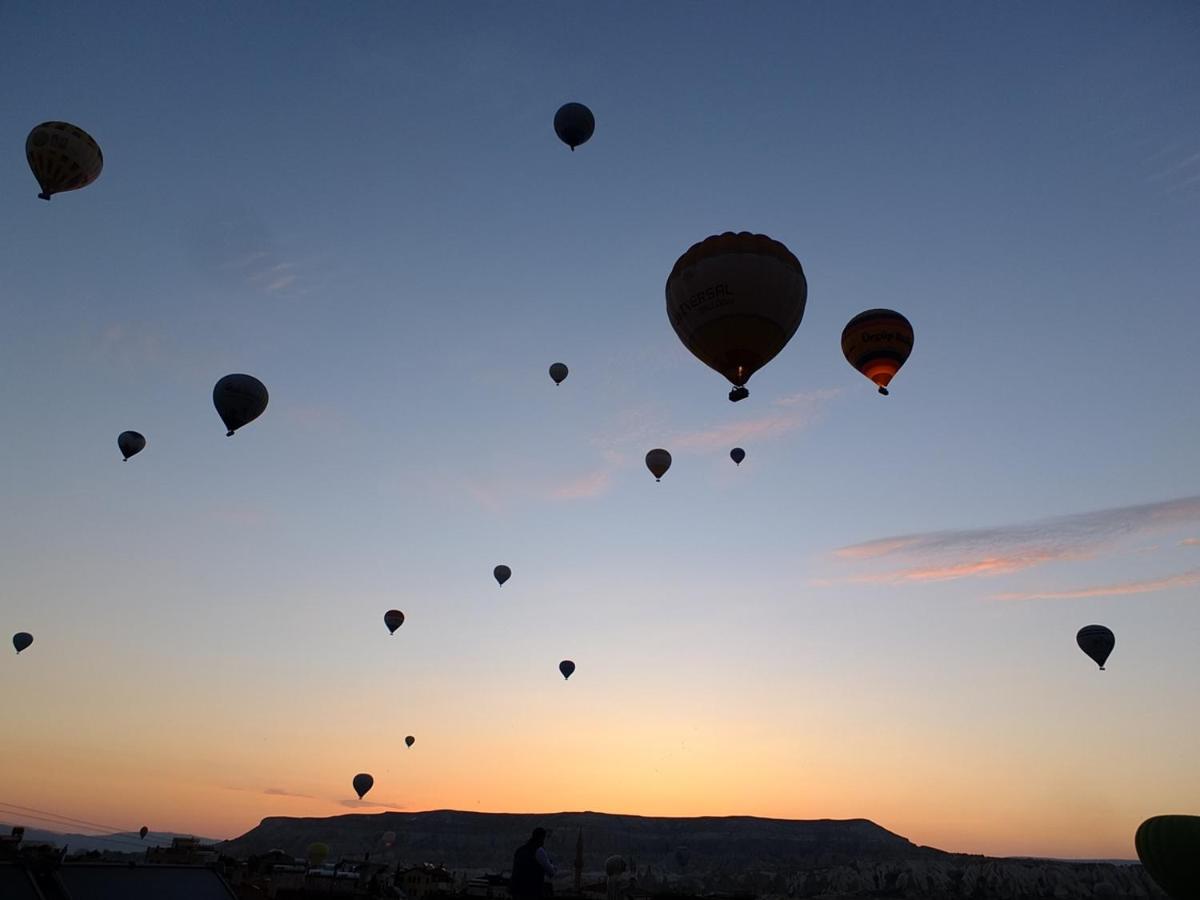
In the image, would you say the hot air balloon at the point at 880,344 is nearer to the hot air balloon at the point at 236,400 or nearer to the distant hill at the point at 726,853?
the hot air balloon at the point at 236,400

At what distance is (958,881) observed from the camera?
94.5m

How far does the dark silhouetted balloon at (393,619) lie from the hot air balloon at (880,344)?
30984 mm

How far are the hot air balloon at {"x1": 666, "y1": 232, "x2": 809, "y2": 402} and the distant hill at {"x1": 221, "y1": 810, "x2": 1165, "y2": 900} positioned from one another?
8371 cm

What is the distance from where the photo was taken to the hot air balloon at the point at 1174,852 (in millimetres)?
22438

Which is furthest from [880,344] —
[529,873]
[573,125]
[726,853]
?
[726,853]

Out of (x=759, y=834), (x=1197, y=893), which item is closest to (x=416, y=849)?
(x=759, y=834)

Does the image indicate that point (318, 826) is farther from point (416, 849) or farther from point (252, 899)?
point (252, 899)

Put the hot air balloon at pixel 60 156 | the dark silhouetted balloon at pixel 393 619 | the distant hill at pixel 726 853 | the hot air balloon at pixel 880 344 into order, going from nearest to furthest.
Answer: the hot air balloon at pixel 880 344 < the hot air balloon at pixel 60 156 < the dark silhouetted balloon at pixel 393 619 < the distant hill at pixel 726 853

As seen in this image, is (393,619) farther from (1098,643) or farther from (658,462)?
(1098,643)

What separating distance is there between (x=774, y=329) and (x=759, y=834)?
13741 centimetres

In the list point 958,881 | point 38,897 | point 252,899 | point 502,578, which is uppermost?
point 502,578

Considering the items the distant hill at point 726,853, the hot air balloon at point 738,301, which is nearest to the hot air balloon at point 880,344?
the hot air balloon at point 738,301

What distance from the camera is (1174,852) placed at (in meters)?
22.9

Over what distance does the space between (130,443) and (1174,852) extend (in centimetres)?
4374
